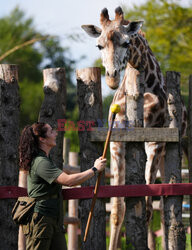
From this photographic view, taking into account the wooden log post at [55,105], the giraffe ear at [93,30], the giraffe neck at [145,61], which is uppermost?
the giraffe ear at [93,30]

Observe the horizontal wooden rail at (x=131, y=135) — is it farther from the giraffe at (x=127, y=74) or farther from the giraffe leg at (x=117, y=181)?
the giraffe leg at (x=117, y=181)

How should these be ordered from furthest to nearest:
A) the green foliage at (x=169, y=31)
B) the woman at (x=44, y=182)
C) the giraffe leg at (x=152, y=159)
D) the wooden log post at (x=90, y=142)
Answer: the green foliage at (x=169, y=31) < the giraffe leg at (x=152, y=159) < the wooden log post at (x=90, y=142) < the woman at (x=44, y=182)

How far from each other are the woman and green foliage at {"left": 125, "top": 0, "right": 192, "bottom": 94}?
15.6m

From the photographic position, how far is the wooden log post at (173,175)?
534 cm

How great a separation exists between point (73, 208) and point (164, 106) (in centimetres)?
389

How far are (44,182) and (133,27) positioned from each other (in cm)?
257

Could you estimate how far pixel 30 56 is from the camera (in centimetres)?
2719

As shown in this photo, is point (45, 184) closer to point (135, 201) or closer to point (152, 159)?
point (135, 201)

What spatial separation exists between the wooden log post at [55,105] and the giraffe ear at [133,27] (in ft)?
3.34

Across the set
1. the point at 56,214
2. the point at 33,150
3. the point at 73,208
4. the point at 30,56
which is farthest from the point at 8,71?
the point at 30,56

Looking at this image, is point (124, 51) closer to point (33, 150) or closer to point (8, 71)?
point (8, 71)

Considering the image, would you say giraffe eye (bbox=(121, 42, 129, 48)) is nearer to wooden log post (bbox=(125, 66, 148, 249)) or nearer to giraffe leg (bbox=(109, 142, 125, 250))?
wooden log post (bbox=(125, 66, 148, 249))

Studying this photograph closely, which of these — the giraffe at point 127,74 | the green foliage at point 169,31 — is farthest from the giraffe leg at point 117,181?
the green foliage at point 169,31

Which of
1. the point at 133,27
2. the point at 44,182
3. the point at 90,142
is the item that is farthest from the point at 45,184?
the point at 133,27
